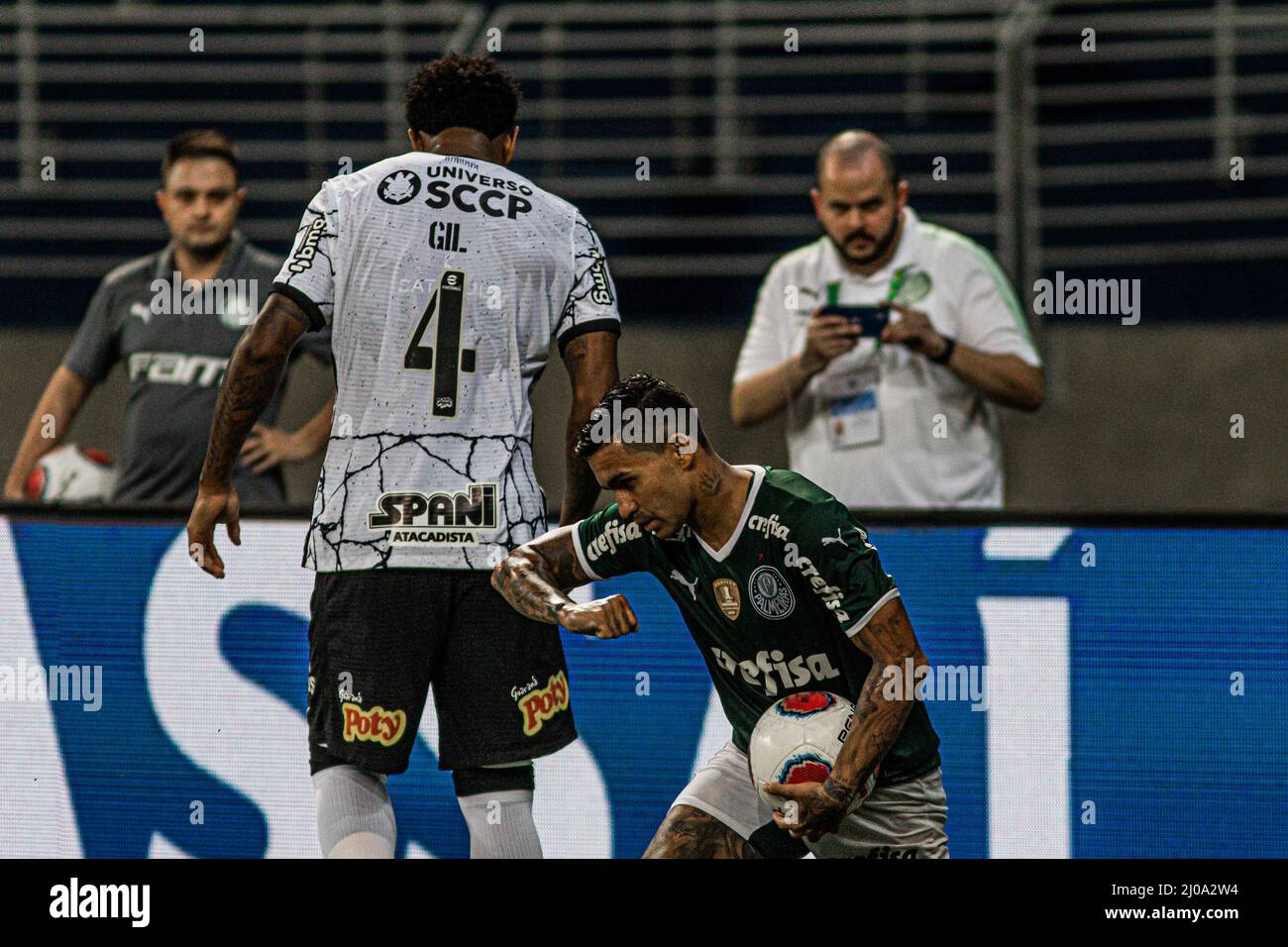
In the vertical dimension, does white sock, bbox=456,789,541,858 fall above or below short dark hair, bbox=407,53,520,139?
below

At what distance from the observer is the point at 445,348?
13.0ft

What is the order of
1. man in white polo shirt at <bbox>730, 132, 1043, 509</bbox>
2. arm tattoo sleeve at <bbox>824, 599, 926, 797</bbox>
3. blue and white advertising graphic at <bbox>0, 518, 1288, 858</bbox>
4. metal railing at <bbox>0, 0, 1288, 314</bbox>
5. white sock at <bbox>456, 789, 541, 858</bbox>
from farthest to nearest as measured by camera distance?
metal railing at <bbox>0, 0, 1288, 314</bbox>, man in white polo shirt at <bbox>730, 132, 1043, 509</bbox>, blue and white advertising graphic at <bbox>0, 518, 1288, 858</bbox>, white sock at <bbox>456, 789, 541, 858</bbox>, arm tattoo sleeve at <bbox>824, 599, 926, 797</bbox>

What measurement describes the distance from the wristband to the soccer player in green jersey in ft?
4.76

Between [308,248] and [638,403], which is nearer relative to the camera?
[638,403]

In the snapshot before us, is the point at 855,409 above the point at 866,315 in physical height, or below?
below

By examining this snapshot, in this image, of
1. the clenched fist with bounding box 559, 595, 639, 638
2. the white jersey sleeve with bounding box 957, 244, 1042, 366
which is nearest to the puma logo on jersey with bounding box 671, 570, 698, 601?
the clenched fist with bounding box 559, 595, 639, 638

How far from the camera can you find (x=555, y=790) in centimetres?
471

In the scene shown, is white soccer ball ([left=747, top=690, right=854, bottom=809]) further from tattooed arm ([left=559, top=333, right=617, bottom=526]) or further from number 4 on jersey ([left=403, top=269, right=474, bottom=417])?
number 4 on jersey ([left=403, top=269, right=474, bottom=417])

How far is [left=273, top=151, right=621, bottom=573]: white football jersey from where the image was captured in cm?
395

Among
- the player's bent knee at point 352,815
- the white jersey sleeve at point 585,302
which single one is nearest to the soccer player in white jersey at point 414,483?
the player's bent knee at point 352,815

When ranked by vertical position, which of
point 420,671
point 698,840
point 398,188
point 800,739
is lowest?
point 698,840

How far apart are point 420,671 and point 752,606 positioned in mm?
829

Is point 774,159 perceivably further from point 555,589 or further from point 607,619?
point 607,619

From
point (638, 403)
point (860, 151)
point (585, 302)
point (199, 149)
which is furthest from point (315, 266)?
point (860, 151)
